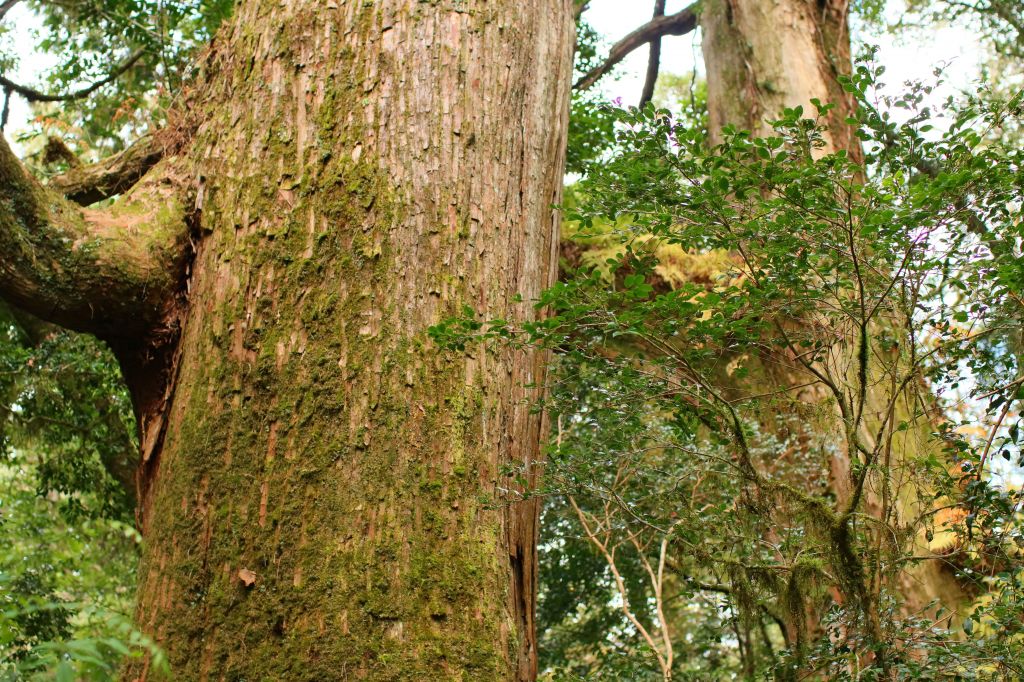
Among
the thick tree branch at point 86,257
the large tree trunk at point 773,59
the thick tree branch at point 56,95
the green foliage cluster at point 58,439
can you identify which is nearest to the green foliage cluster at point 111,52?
the thick tree branch at point 56,95

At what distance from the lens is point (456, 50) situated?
2922 millimetres

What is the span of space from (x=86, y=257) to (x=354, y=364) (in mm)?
1103

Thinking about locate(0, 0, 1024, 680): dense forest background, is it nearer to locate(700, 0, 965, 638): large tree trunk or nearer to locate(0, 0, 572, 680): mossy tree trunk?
locate(0, 0, 572, 680): mossy tree trunk

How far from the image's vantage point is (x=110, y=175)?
3.30 meters

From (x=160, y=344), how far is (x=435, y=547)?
51.5 inches

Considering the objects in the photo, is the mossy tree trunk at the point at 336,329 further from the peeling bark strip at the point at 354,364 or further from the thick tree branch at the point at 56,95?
the thick tree branch at the point at 56,95

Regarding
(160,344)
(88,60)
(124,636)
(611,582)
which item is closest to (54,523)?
(88,60)

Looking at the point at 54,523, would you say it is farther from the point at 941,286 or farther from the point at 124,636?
the point at 941,286

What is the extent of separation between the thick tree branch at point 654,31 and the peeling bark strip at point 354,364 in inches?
290

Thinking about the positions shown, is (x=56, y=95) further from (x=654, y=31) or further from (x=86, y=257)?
(x=654, y=31)

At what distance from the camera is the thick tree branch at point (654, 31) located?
10.1 meters

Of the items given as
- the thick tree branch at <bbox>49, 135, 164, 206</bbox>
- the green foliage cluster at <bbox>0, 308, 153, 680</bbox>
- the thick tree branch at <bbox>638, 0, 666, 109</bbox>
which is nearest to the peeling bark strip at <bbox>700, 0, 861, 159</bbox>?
the thick tree branch at <bbox>638, 0, 666, 109</bbox>

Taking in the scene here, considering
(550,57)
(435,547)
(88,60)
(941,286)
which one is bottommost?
(435,547)

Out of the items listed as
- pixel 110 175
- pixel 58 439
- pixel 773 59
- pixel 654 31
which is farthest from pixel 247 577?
pixel 654 31
